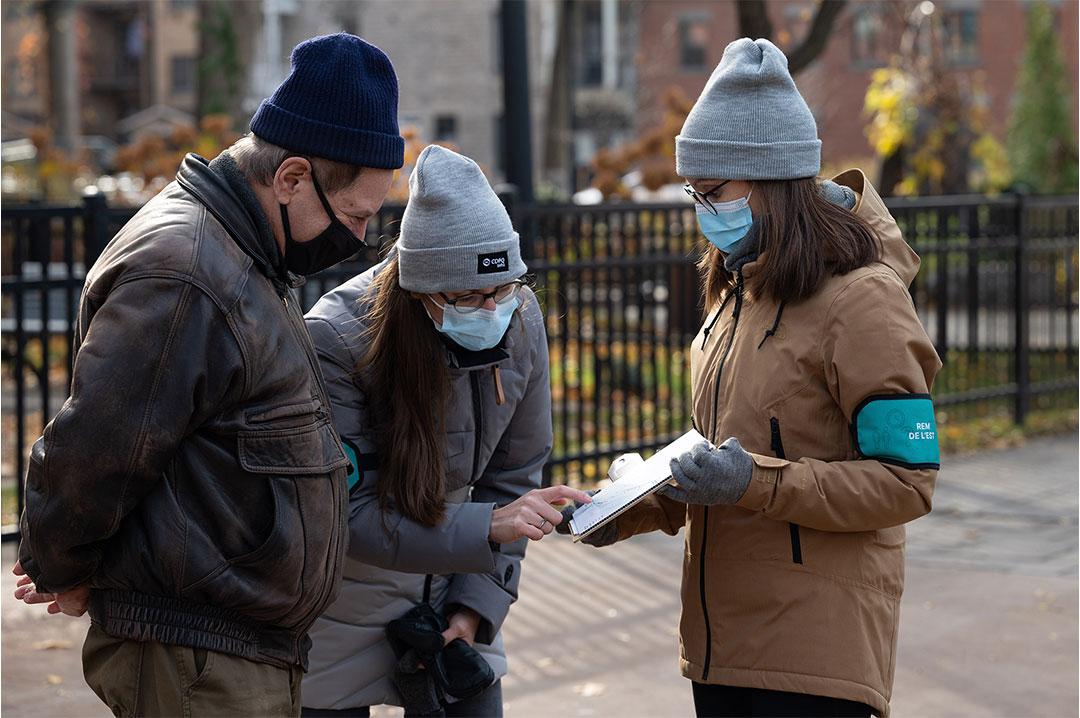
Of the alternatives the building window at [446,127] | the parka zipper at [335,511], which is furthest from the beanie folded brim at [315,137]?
the building window at [446,127]

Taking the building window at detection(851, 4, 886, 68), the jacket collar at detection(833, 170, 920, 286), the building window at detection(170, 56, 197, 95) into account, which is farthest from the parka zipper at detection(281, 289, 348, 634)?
the building window at detection(170, 56, 197, 95)

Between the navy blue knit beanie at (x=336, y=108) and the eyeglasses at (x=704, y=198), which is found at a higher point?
the navy blue knit beanie at (x=336, y=108)

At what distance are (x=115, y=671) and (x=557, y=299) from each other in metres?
6.29

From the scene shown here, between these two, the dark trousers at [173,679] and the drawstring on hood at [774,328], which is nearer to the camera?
the dark trousers at [173,679]

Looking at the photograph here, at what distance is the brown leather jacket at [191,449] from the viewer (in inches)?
93.2

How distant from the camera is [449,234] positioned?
Answer: 3.08 meters

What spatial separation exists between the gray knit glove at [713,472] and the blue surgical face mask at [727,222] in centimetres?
54

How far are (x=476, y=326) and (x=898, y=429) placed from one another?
926 millimetres

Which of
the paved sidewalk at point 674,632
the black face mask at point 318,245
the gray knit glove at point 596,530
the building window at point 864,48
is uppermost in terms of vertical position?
the building window at point 864,48

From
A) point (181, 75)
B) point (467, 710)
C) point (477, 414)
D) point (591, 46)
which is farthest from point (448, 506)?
point (181, 75)

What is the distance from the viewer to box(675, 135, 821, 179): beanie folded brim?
3.11 meters

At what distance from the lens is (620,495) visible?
2.96 m

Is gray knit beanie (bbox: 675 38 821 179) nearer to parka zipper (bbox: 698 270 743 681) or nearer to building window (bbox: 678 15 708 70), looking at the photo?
parka zipper (bbox: 698 270 743 681)

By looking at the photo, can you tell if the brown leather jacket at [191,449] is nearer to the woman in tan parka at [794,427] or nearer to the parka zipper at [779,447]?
the woman in tan parka at [794,427]
